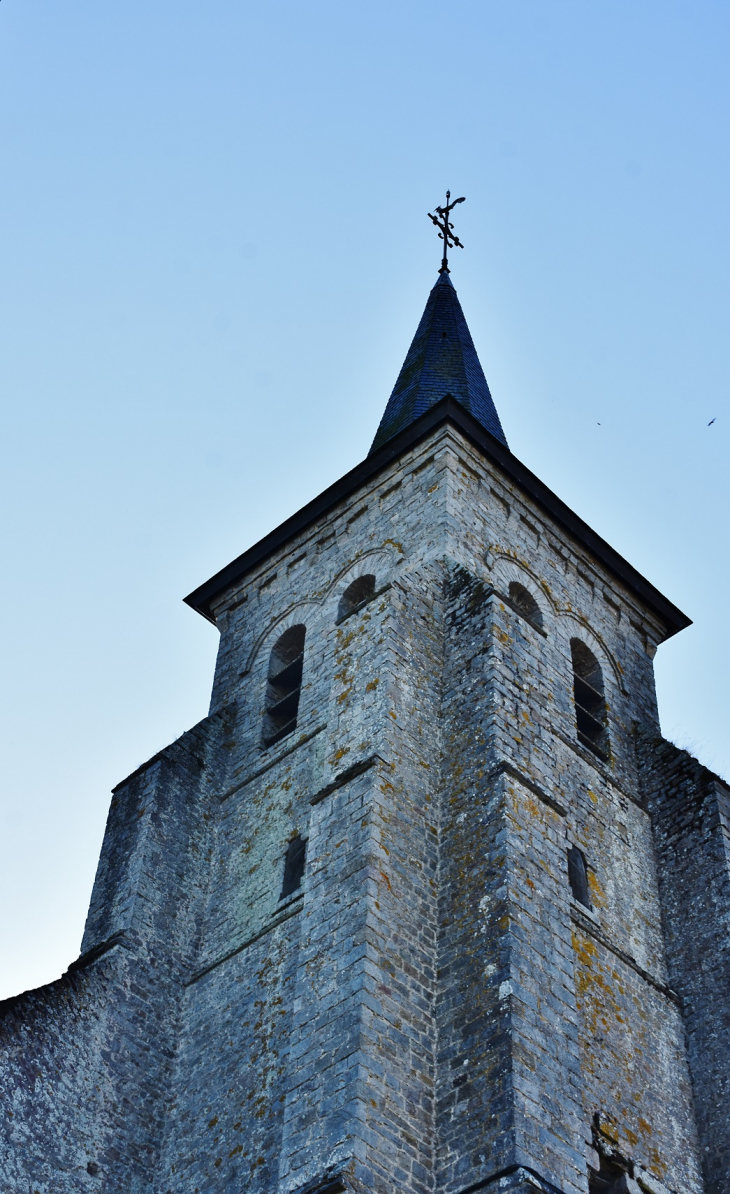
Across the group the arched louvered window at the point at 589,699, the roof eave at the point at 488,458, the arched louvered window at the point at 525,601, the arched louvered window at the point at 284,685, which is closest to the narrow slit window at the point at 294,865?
the arched louvered window at the point at 284,685

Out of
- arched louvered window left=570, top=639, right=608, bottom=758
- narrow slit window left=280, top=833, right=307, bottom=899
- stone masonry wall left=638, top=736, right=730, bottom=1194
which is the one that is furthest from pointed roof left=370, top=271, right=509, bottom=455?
narrow slit window left=280, top=833, right=307, bottom=899

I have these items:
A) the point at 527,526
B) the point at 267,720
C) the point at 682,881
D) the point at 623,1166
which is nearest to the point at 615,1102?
the point at 623,1166

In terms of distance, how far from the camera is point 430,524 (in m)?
16.9

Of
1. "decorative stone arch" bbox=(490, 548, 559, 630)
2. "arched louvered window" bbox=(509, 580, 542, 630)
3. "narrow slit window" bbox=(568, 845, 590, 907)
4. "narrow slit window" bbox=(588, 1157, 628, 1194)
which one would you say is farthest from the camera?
"arched louvered window" bbox=(509, 580, 542, 630)

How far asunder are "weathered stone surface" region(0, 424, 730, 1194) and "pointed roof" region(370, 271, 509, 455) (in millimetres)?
2074

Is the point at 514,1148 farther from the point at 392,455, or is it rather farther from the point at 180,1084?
the point at 392,455

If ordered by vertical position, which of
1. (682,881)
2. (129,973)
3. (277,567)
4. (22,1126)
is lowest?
(22,1126)

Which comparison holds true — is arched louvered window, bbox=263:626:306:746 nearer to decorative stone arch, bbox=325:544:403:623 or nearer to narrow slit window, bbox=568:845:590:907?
decorative stone arch, bbox=325:544:403:623

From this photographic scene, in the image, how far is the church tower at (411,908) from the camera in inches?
460

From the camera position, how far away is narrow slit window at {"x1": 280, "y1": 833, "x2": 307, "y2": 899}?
576 inches

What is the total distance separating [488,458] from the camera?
60.2 ft

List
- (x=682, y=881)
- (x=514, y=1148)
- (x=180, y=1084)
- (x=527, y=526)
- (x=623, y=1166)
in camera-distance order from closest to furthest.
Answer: (x=514, y=1148) → (x=623, y=1166) → (x=180, y=1084) → (x=682, y=881) → (x=527, y=526)

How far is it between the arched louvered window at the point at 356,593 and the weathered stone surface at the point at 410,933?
12 cm

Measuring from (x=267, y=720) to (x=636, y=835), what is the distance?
432cm
